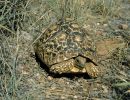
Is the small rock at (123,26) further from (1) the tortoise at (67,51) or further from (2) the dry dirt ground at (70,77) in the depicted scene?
(1) the tortoise at (67,51)

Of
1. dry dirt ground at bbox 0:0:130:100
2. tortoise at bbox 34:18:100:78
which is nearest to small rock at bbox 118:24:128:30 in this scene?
dry dirt ground at bbox 0:0:130:100

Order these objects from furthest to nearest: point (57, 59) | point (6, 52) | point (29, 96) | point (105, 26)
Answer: point (105, 26)
point (57, 59)
point (6, 52)
point (29, 96)

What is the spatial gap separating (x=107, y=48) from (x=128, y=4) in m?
1.49

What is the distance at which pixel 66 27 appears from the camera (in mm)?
3248

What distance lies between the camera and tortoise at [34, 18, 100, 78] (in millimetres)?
3070

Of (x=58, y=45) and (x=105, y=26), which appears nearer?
(x=58, y=45)

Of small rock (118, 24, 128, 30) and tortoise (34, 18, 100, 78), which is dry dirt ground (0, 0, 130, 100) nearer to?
tortoise (34, 18, 100, 78)

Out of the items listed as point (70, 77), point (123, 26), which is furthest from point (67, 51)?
point (123, 26)

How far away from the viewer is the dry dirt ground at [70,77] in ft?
9.02

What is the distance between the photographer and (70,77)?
321 centimetres

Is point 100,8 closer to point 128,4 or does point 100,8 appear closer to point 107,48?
point 128,4

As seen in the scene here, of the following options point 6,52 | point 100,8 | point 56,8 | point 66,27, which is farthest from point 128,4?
point 6,52

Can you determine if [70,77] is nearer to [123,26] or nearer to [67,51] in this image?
[67,51]

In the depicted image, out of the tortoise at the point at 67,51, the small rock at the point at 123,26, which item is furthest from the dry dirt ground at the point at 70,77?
the small rock at the point at 123,26
